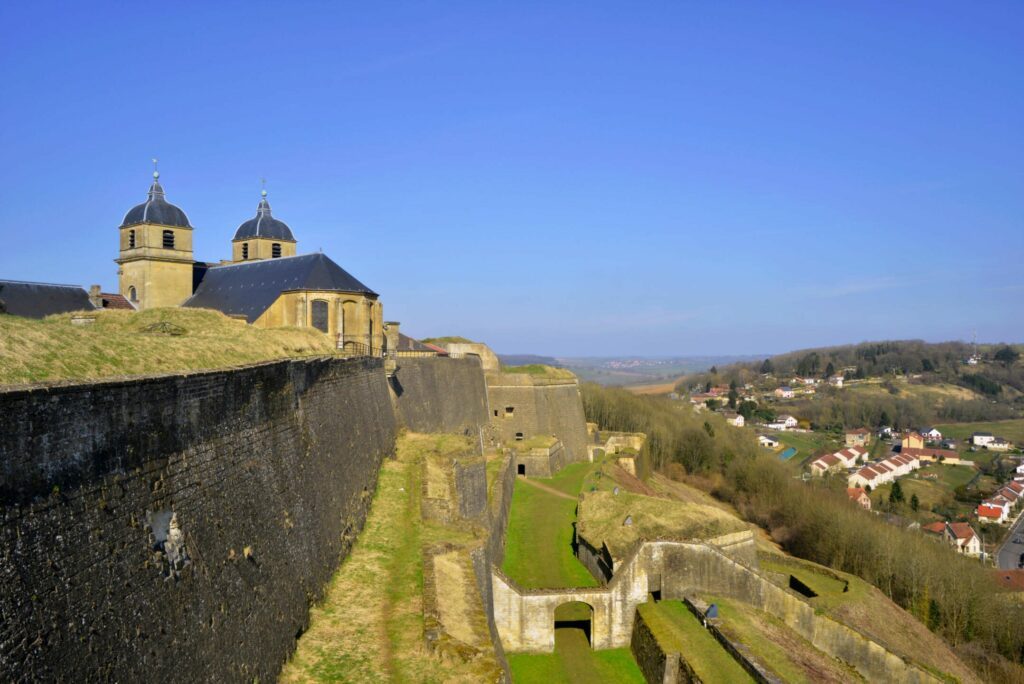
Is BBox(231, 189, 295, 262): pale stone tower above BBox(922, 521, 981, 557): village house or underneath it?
above

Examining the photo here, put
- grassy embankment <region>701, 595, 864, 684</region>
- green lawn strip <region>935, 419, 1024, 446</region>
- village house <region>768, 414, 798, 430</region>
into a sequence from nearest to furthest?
grassy embankment <region>701, 595, 864, 684</region>
green lawn strip <region>935, 419, 1024, 446</region>
village house <region>768, 414, 798, 430</region>

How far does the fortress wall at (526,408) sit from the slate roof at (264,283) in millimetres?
15714

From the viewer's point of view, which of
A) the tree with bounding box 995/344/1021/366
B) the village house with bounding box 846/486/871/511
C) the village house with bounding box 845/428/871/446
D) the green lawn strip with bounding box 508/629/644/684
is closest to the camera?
the green lawn strip with bounding box 508/629/644/684

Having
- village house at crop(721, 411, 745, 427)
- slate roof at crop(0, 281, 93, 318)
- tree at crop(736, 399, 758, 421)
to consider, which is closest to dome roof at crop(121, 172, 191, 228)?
slate roof at crop(0, 281, 93, 318)

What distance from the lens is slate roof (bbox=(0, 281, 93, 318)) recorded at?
84.8 feet

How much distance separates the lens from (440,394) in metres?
34.6

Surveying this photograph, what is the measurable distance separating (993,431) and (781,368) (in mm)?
93154

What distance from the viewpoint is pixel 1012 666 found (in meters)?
27.9

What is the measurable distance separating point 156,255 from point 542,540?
1972cm

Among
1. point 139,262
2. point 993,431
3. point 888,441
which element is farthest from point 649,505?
point 993,431

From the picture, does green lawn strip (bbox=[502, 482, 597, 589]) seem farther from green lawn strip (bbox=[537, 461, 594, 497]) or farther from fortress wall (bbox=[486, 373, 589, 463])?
fortress wall (bbox=[486, 373, 589, 463])

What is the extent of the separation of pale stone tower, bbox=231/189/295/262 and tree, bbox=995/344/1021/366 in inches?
6160

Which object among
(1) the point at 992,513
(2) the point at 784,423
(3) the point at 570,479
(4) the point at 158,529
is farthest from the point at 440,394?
(2) the point at 784,423

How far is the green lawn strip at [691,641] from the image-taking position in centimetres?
1867
